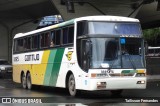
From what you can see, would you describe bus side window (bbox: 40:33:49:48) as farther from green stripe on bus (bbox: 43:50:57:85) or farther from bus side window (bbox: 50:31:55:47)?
green stripe on bus (bbox: 43:50:57:85)

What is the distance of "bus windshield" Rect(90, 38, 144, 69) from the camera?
683 inches

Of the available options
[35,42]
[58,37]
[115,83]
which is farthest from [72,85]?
[35,42]

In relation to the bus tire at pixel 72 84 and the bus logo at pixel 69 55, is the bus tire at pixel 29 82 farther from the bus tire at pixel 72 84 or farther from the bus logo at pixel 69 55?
the bus logo at pixel 69 55

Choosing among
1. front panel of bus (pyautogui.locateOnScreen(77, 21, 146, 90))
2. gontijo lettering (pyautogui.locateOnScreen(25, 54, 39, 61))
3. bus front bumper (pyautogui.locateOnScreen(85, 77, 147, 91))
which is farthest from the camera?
gontijo lettering (pyautogui.locateOnScreen(25, 54, 39, 61))

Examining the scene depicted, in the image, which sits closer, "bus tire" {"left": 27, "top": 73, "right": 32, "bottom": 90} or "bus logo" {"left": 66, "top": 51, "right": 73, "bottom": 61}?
"bus logo" {"left": 66, "top": 51, "right": 73, "bottom": 61}

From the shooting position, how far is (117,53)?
57.8ft

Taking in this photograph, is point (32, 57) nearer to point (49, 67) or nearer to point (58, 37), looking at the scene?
point (49, 67)

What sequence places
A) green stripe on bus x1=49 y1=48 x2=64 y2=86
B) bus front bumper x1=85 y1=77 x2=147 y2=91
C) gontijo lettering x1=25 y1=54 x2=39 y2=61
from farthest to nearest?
1. gontijo lettering x1=25 y1=54 x2=39 y2=61
2. green stripe on bus x1=49 y1=48 x2=64 y2=86
3. bus front bumper x1=85 y1=77 x2=147 y2=91

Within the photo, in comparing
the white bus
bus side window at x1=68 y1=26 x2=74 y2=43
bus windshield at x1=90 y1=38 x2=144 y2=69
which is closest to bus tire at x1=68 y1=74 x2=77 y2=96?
the white bus

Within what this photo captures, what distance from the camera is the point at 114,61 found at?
57.6ft

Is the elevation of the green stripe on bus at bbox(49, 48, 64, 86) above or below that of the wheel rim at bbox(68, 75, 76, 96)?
above

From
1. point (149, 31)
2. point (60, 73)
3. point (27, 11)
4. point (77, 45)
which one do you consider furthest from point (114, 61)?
point (149, 31)

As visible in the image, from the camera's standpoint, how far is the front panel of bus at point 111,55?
1727cm

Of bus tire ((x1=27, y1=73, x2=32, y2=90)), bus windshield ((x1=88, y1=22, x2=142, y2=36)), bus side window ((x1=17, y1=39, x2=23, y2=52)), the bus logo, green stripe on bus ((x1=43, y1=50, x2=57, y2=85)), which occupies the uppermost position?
bus windshield ((x1=88, y1=22, x2=142, y2=36))
